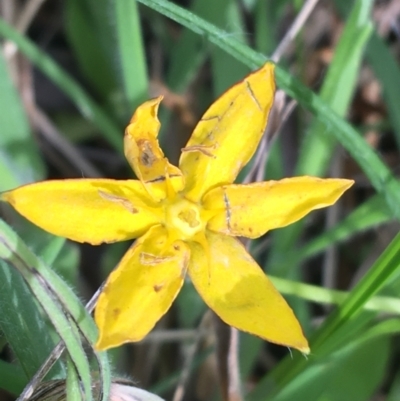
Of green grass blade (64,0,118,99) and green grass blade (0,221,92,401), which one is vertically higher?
green grass blade (64,0,118,99)

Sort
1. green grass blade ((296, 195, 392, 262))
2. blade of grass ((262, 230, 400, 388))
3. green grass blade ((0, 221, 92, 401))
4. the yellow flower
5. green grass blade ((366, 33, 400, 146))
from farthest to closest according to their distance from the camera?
green grass blade ((366, 33, 400, 146)) < green grass blade ((296, 195, 392, 262)) < blade of grass ((262, 230, 400, 388)) < the yellow flower < green grass blade ((0, 221, 92, 401))

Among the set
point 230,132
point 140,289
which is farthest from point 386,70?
point 140,289

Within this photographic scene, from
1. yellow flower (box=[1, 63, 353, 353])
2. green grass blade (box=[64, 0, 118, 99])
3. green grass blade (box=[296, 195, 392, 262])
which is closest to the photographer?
yellow flower (box=[1, 63, 353, 353])

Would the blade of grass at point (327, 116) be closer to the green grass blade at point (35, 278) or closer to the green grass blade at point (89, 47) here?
the green grass blade at point (35, 278)

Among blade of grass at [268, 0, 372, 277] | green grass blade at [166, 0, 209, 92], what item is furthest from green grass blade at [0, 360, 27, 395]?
green grass blade at [166, 0, 209, 92]

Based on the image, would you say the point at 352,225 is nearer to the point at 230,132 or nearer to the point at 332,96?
the point at 332,96

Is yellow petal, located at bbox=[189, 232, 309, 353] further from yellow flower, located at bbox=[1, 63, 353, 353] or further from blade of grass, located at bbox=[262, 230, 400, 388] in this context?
blade of grass, located at bbox=[262, 230, 400, 388]

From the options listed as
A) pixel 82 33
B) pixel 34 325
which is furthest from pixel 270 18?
pixel 34 325

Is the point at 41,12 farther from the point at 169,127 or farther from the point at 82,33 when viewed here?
the point at 169,127
